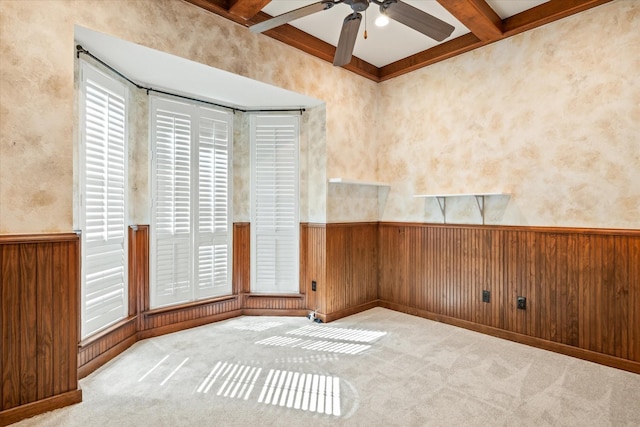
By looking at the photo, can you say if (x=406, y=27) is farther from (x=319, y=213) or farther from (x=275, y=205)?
(x=275, y=205)

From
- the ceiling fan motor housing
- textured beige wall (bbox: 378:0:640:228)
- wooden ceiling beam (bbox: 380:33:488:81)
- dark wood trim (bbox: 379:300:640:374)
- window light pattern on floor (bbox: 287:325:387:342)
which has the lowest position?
window light pattern on floor (bbox: 287:325:387:342)

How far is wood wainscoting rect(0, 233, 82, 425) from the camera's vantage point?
6.57ft

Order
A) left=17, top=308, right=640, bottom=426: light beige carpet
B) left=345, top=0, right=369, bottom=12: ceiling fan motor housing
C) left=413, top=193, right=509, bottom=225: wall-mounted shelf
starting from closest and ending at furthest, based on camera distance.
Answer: left=17, top=308, right=640, bottom=426: light beige carpet < left=345, top=0, right=369, bottom=12: ceiling fan motor housing < left=413, top=193, right=509, bottom=225: wall-mounted shelf

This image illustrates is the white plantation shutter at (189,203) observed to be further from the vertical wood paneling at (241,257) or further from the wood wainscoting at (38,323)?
the wood wainscoting at (38,323)

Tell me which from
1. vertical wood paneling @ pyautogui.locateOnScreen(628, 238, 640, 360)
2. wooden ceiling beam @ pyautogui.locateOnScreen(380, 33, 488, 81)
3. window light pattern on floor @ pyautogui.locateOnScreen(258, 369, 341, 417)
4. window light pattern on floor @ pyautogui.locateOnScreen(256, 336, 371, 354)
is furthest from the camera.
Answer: wooden ceiling beam @ pyautogui.locateOnScreen(380, 33, 488, 81)

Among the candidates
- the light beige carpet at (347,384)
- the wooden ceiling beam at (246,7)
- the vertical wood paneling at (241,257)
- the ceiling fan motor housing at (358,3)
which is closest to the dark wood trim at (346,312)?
the light beige carpet at (347,384)

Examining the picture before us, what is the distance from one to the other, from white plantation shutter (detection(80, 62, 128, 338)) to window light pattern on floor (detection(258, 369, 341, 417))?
→ 5.04ft

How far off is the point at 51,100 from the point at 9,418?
1.94m

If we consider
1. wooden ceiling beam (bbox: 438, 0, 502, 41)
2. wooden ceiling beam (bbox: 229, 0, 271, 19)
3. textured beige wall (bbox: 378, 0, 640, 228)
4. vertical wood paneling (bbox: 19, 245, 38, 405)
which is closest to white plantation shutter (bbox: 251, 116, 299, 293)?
wooden ceiling beam (bbox: 229, 0, 271, 19)

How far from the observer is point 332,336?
11.3 feet

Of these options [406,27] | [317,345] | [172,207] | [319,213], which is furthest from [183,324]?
[406,27]

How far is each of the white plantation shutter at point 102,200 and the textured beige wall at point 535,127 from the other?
311 centimetres

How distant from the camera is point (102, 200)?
2805 mm

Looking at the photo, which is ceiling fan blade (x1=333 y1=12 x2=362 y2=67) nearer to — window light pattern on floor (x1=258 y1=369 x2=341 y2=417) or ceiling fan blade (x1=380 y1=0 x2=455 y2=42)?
ceiling fan blade (x1=380 y1=0 x2=455 y2=42)
